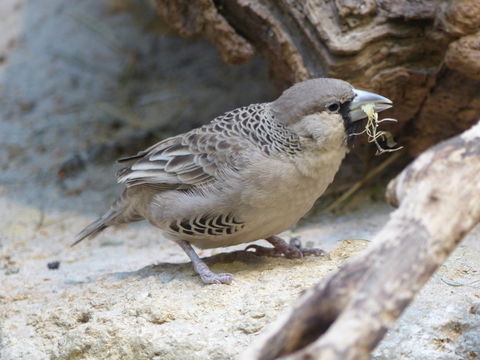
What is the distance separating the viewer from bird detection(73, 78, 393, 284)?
456cm

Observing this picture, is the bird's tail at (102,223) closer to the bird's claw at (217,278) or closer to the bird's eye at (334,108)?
the bird's claw at (217,278)

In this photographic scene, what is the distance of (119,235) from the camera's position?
695 cm

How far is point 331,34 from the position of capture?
5.55m

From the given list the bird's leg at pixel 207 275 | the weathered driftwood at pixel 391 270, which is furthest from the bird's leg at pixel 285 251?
the weathered driftwood at pixel 391 270

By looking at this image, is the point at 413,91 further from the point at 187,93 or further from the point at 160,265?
the point at 187,93

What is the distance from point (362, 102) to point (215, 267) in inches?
57.2

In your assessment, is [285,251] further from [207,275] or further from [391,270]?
[391,270]

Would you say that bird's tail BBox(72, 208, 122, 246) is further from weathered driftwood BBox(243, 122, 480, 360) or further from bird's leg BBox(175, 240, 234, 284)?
weathered driftwood BBox(243, 122, 480, 360)

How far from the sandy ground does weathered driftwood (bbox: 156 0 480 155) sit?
1.07 m

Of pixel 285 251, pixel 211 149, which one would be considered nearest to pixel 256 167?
pixel 211 149

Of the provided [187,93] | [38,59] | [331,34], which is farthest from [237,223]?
[38,59]

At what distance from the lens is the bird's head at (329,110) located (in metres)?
4.56

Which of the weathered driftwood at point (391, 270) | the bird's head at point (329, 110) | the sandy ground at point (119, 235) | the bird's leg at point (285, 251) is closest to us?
the weathered driftwood at point (391, 270)

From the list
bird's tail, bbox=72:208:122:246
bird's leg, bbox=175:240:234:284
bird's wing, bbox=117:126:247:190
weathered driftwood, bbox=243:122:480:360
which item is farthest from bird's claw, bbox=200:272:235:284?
weathered driftwood, bbox=243:122:480:360
